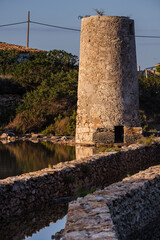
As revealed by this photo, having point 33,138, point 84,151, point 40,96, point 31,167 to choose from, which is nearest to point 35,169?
point 31,167

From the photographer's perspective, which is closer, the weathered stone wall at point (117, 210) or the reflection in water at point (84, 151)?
the weathered stone wall at point (117, 210)

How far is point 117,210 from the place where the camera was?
411 cm

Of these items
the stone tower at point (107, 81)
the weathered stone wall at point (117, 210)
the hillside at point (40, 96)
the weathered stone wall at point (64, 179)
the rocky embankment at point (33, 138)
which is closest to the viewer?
the weathered stone wall at point (117, 210)

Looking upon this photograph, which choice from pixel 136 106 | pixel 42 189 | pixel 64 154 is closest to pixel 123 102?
pixel 136 106

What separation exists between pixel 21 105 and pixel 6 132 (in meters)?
2.11

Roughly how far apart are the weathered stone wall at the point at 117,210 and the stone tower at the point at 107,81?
6475mm

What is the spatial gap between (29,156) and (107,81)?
11.6 ft

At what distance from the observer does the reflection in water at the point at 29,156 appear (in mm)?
8836

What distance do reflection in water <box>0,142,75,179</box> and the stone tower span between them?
1.28 meters

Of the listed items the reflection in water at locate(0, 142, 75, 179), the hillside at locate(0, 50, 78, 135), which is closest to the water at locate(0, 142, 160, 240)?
the reflection in water at locate(0, 142, 75, 179)

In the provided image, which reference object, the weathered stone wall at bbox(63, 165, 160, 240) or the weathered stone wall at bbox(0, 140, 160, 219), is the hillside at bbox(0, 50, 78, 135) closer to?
the weathered stone wall at bbox(0, 140, 160, 219)

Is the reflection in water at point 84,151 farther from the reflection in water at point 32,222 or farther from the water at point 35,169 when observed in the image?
the reflection in water at point 32,222

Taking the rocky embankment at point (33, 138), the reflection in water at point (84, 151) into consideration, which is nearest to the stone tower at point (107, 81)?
the reflection in water at point (84, 151)

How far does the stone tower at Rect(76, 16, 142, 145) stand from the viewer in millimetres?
12242
